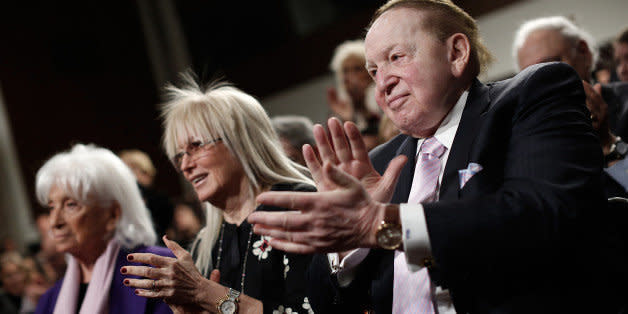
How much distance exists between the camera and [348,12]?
23.4 ft

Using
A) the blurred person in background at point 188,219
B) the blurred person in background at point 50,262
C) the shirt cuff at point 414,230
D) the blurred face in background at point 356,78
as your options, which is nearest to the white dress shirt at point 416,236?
the shirt cuff at point 414,230

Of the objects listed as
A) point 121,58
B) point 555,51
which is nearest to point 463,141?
point 555,51

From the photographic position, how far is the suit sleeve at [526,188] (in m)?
1.08

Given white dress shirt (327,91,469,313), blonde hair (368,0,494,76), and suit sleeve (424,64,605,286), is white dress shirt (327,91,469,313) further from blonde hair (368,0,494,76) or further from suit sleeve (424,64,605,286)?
blonde hair (368,0,494,76)

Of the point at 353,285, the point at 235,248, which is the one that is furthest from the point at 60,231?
the point at 353,285

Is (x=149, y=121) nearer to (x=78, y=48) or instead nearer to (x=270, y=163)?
(x=78, y=48)

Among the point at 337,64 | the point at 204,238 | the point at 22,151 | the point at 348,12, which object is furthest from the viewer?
the point at 22,151

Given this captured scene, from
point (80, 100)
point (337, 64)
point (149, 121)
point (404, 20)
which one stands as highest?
point (404, 20)

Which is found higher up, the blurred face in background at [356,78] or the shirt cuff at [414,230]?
the shirt cuff at [414,230]

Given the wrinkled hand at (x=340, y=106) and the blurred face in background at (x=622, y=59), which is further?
the wrinkled hand at (x=340, y=106)

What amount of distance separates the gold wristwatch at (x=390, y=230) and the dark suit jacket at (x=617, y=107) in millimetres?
1729

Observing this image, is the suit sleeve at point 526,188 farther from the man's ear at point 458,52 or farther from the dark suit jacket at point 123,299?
the dark suit jacket at point 123,299

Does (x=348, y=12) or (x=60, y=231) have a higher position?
(x=348, y=12)

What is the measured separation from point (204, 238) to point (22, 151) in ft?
22.2
